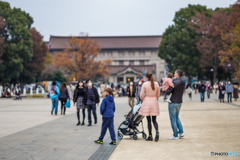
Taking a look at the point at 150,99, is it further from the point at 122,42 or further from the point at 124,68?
the point at 122,42

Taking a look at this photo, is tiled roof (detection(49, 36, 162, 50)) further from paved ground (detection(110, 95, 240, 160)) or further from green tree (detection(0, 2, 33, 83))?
paved ground (detection(110, 95, 240, 160))

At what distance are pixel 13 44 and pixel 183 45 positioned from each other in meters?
29.6

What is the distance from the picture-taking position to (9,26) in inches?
1740

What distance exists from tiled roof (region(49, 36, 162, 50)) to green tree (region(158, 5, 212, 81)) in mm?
33282

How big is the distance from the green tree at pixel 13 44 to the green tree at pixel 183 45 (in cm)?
2498

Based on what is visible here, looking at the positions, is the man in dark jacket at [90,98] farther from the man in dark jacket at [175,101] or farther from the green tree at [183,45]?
the green tree at [183,45]

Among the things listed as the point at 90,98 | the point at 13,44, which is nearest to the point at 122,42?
the point at 13,44

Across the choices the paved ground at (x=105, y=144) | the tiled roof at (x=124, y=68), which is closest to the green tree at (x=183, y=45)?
the tiled roof at (x=124, y=68)

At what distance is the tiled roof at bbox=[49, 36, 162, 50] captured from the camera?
91125mm

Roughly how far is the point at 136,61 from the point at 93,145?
81853mm

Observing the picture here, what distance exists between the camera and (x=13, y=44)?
4359 cm

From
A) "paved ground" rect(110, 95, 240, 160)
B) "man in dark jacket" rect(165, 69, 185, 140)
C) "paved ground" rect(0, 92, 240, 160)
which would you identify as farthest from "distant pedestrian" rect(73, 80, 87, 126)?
"man in dark jacket" rect(165, 69, 185, 140)

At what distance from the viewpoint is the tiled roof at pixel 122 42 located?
91.1 meters

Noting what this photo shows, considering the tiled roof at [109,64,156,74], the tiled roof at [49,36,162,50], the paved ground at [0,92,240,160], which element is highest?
the tiled roof at [49,36,162,50]
